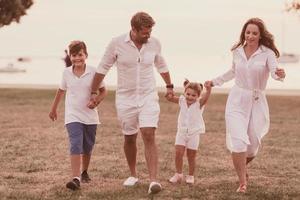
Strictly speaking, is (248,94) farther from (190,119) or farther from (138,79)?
(138,79)

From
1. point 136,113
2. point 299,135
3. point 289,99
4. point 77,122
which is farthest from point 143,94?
point 289,99

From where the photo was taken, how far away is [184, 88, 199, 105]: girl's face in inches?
359

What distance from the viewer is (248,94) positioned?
842 cm

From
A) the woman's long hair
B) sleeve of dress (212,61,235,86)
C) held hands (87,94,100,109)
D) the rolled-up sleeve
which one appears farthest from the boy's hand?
held hands (87,94,100,109)

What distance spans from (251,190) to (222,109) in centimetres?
1445

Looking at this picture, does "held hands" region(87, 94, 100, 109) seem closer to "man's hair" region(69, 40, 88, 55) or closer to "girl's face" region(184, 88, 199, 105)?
"man's hair" region(69, 40, 88, 55)

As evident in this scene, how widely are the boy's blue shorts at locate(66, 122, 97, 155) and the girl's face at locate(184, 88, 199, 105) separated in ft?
4.12

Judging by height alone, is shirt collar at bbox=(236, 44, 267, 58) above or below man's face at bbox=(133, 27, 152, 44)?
below

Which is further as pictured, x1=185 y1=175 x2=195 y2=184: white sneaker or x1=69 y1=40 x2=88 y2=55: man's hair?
x1=185 y1=175 x2=195 y2=184: white sneaker

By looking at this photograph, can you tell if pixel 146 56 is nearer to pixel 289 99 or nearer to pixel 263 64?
pixel 263 64

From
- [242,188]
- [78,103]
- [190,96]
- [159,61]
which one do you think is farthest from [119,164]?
[242,188]

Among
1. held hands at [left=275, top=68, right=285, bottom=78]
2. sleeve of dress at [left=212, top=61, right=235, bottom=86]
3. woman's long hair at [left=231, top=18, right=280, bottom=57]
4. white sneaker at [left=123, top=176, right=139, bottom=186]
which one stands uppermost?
woman's long hair at [left=231, top=18, right=280, bottom=57]

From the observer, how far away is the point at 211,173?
33.3ft

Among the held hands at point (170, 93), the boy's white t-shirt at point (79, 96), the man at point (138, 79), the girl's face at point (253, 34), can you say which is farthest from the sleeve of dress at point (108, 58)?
the girl's face at point (253, 34)
